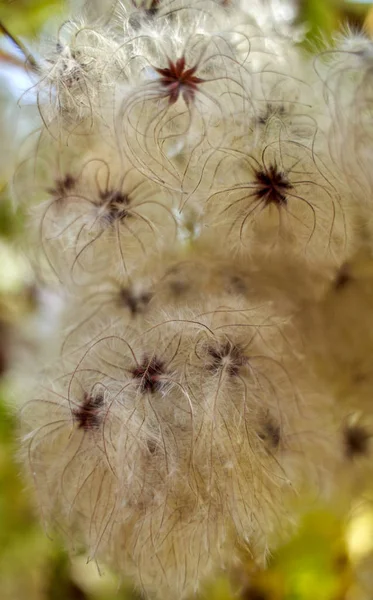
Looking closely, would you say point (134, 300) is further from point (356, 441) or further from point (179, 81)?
point (356, 441)

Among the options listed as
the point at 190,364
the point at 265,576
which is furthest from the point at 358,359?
the point at 265,576

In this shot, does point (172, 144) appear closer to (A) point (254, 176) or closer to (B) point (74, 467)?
(A) point (254, 176)

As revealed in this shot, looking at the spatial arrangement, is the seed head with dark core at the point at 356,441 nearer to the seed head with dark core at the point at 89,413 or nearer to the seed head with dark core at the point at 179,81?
the seed head with dark core at the point at 89,413

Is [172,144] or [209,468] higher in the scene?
[172,144]

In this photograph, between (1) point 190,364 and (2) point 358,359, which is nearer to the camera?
(1) point 190,364

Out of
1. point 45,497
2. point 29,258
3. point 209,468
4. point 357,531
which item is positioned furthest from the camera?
point 357,531

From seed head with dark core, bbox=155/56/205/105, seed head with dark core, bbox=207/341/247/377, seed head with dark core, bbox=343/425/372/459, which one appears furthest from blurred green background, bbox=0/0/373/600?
seed head with dark core, bbox=207/341/247/377

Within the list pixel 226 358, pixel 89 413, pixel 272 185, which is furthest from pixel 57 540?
pixel 272 185
